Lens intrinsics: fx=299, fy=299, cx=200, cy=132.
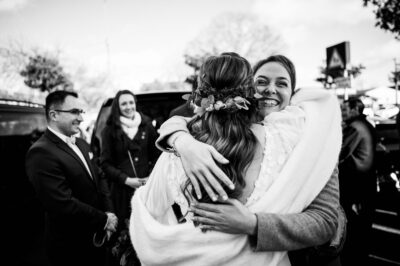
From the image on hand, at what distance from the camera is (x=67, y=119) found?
2.88 m

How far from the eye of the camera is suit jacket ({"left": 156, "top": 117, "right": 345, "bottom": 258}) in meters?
1.22

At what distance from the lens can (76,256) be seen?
2611 mm

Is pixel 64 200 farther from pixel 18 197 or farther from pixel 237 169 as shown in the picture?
pixel 237 169

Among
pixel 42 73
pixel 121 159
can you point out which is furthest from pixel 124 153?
pixel 42 73

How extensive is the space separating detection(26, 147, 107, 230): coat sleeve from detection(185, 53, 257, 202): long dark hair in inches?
59.5

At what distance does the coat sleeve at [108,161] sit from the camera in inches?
140

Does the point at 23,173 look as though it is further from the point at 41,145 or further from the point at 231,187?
the point at 231,187

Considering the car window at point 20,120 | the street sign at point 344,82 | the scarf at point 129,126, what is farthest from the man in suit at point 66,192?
the street sign at point 344,82

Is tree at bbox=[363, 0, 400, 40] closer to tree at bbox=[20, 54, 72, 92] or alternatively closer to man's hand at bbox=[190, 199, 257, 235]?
man's hand at bbox=[190, 199, 257, 235]

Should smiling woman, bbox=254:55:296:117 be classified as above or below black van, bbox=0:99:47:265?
above

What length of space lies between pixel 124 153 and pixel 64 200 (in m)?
1.31

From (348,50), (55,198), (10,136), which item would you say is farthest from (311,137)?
(348,50)

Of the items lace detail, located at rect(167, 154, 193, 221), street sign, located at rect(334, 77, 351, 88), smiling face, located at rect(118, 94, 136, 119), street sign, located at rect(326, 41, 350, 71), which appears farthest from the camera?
street sign, located at rect(326, 41, 350, 71)

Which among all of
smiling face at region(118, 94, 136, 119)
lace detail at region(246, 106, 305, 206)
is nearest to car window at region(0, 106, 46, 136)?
smiling face at region(118, 94, 136, 119)
